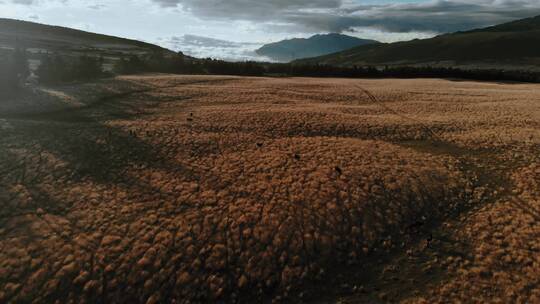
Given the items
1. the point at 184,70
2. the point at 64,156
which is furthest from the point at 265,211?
the point at 184,70

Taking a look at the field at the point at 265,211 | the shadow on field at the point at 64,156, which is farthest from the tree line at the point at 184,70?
the field at the point at 265,211

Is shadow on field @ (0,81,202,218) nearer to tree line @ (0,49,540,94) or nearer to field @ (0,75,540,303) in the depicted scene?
field @ (0,75,540,303)

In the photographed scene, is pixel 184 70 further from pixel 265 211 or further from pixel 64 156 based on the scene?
pixel 265 211

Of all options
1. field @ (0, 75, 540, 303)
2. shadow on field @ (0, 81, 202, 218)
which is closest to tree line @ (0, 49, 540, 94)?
shadow on field @ (0, 81, 202, 218)

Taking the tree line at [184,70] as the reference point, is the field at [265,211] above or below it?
below

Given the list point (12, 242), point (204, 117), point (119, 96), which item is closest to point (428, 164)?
point (204, 117)

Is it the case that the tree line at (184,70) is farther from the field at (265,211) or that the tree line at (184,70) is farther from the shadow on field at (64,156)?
the field at (265,211)
